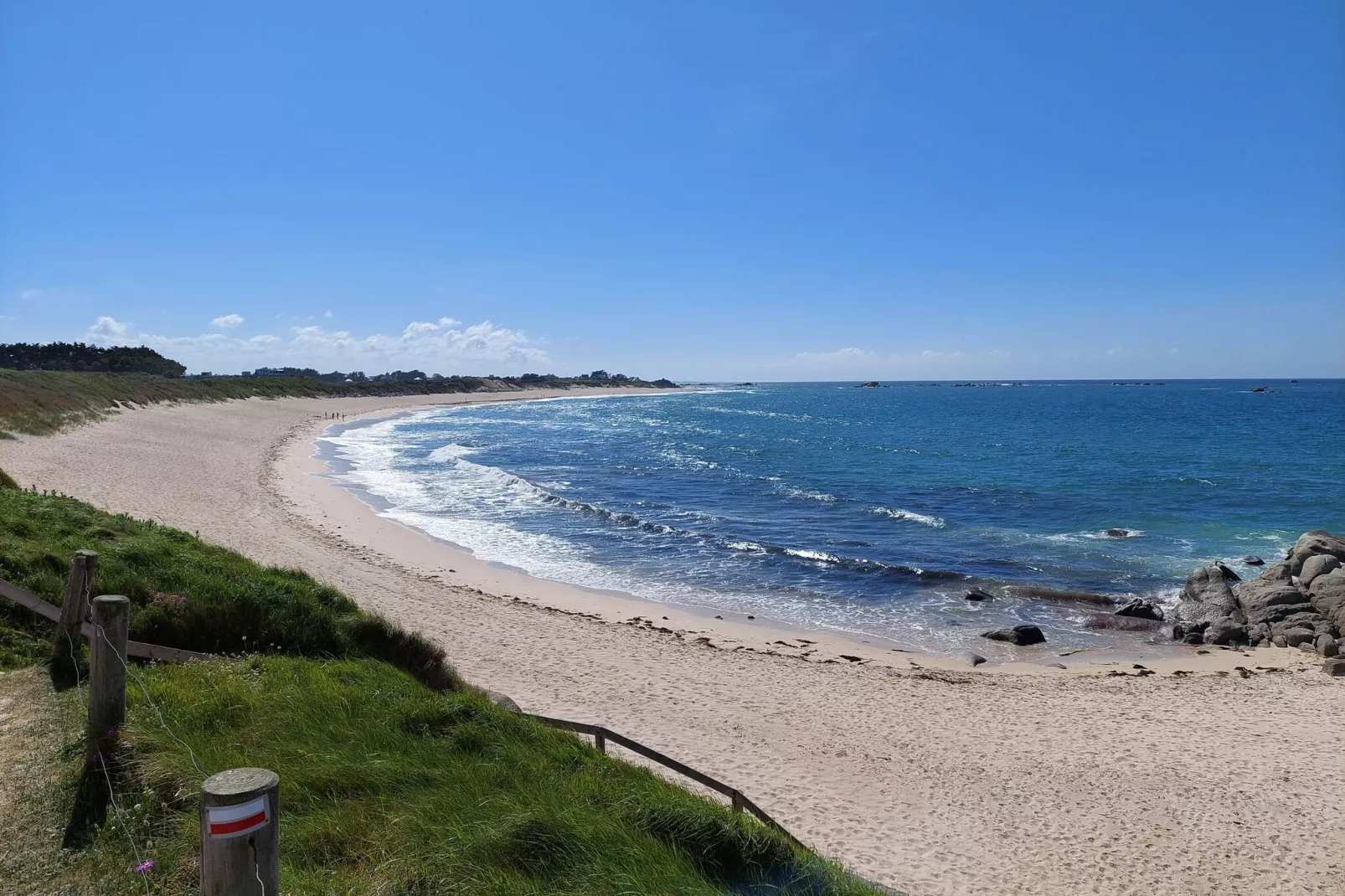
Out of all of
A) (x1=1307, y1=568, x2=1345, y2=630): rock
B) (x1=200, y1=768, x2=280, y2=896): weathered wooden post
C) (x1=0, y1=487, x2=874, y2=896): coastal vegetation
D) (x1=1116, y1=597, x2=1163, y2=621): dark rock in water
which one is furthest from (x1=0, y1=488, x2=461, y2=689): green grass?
(x1=1307, y1=568, x2=1345, y2=630): rock

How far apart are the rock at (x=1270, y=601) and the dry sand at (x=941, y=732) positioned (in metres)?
1.99

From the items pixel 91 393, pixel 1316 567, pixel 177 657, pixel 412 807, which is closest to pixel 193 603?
pixel 177 657

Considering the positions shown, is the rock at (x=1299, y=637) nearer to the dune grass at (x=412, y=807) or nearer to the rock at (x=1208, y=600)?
the rock at (x=1208, y=600)

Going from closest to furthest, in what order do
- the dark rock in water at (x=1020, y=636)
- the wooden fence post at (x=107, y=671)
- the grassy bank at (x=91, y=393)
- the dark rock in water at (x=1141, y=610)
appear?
the wooden fence post at (x=107, y=671) < the dark rock in water at (x=1020, y=636) < the dark rock in water at (x=1141, y=610) < the grassy bank at (x=91, y=393)

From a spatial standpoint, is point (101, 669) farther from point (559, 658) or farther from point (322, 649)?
point (559, 658)

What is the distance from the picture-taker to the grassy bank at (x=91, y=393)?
36.9 metres

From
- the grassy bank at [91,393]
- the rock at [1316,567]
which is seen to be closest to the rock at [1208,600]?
the rock at [1316,567]

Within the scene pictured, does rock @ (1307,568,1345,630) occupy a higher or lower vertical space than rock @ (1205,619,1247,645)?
higher

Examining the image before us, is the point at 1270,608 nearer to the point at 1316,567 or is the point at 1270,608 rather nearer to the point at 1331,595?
the point at 1331,595

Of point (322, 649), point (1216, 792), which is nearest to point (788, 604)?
point (1216, 792)

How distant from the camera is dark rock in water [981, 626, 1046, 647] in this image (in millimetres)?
16922

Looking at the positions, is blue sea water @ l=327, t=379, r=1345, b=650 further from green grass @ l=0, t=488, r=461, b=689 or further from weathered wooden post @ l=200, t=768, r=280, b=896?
weathered wooden post @ l=200, t=768, r=280, b=896

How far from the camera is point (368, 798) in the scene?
17.0 ft

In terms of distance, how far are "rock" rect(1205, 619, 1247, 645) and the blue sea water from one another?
2.58 meters
